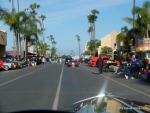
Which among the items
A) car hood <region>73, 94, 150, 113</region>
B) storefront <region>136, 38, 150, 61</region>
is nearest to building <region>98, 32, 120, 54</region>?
storefront <region>136, 38, 150, 61</region>

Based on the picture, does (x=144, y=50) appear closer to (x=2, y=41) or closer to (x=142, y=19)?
(x=142, y=19)

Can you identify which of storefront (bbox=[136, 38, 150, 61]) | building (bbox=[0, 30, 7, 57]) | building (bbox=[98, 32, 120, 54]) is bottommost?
storefront (bbox=[136, 38, 150, 61])

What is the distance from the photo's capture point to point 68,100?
62.8 feet

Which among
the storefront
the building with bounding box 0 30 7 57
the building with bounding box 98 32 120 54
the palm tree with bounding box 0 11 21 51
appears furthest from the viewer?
the building with bounding box 98 32 120 54

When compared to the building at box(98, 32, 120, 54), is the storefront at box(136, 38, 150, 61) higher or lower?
lower

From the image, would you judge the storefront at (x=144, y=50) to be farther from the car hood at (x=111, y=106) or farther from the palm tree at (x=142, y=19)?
the car hood at (x=111, y=106)

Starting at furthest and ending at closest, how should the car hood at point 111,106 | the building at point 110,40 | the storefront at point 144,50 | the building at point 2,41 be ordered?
the building at point 110,40 → the building at point 2,41 → the storefront at point 144,50 → the car hood at point 111,106

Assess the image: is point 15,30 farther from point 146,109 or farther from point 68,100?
point 146,109

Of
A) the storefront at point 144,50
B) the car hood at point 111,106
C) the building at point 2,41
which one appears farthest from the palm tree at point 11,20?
the car hood at point 111,106

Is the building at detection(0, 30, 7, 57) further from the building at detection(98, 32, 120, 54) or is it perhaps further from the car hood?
the car hood

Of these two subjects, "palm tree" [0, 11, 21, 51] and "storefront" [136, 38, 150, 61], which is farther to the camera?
"palm tree" [0, 11, 21, 51]

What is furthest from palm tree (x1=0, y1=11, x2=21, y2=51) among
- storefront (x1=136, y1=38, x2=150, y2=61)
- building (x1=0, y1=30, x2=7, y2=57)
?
storefront (x1=136, y1=38, x2=150, y2=61)

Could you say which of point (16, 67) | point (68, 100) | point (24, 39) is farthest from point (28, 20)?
point (68, 100)

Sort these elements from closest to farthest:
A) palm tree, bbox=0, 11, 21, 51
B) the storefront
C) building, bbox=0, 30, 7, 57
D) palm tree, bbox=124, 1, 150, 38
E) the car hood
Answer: the car hood < the storefront < palm tree, bbox=124, 1, 150, 38 < palm tree, bbox=0, 11, 21, 51 < building, bbox=0, 30, 7, 57
